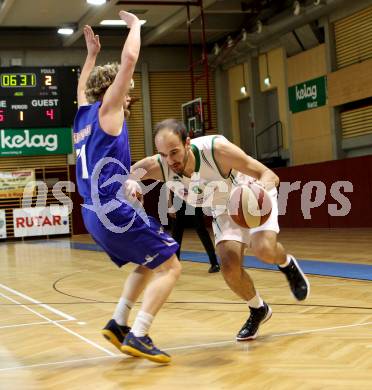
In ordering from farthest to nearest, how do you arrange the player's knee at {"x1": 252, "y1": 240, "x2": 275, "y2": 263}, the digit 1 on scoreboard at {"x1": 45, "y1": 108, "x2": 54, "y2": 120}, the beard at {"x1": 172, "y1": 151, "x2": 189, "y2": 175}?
the digit 1 on scoreboard at {"x1": 45, "y1": 108, "x2": 54, "y2": 120} → the player's knee at {"x1": 252, "y1": 240, "x2": 275, "y2": 263} → the beard at {"x1": 172, "y1": 151, "x2": 189, "y2": 175}

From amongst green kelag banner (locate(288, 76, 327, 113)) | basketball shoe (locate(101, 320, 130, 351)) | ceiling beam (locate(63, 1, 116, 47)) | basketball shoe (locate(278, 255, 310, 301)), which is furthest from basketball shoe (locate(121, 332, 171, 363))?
green kelag banner (locate(288, 76, 327, 113))

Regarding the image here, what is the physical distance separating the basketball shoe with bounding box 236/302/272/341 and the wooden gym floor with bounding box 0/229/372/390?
77 millimetres

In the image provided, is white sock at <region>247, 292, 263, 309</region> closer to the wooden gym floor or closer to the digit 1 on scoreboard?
the wooden gym floor

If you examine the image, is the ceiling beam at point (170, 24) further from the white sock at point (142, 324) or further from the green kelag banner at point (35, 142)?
the white sock at point (142, 324)

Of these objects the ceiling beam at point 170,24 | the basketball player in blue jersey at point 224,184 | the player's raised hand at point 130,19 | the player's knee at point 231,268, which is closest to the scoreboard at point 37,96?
the ceiling beam at point 170,24

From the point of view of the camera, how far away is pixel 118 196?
404 centimetres

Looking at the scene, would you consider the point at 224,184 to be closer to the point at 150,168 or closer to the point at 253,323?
the point at 150,168

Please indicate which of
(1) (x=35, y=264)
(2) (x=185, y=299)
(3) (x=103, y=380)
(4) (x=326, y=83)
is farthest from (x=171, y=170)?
(4) (x=326, y=83)

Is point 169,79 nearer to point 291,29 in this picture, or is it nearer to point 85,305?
point 291,29

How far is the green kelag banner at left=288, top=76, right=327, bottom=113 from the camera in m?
18.0

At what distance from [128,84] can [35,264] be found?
28.3ft

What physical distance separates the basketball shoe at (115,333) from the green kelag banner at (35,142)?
652 inches

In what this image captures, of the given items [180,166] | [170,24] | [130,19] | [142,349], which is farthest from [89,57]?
[170,24]

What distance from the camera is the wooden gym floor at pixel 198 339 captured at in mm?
3736
